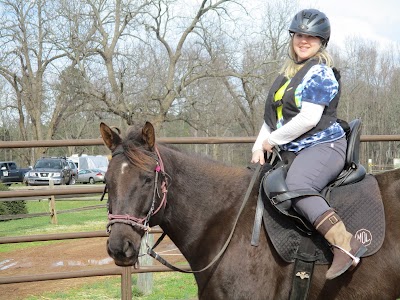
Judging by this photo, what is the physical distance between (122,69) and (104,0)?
2821 millimetres

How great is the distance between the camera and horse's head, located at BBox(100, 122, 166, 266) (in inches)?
103

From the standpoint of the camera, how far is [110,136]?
9.50ft

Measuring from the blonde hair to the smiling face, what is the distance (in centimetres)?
4

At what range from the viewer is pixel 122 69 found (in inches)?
763

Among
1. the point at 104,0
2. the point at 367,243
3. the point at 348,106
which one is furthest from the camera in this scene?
the point at 348,106

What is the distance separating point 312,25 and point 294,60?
26cm

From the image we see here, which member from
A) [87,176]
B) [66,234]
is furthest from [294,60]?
[87,176]

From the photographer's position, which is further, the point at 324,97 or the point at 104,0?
the point at 104,0

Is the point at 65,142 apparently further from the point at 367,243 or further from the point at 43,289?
the point at 43,289

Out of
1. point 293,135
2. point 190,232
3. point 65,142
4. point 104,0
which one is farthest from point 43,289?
point 104,0

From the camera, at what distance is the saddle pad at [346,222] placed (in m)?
2.80

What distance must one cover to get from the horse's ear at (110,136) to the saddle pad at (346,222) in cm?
93

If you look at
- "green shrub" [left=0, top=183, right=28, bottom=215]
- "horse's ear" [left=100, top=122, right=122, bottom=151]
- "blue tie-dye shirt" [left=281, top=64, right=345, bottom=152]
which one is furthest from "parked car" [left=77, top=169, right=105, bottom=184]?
"blue tie-dye shirt" [left=281, top=64, right=345, bottom=152]

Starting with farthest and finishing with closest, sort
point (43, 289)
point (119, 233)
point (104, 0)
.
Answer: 1. point (104, 0)
2. point (43, 289)
3. point (119, 233)
